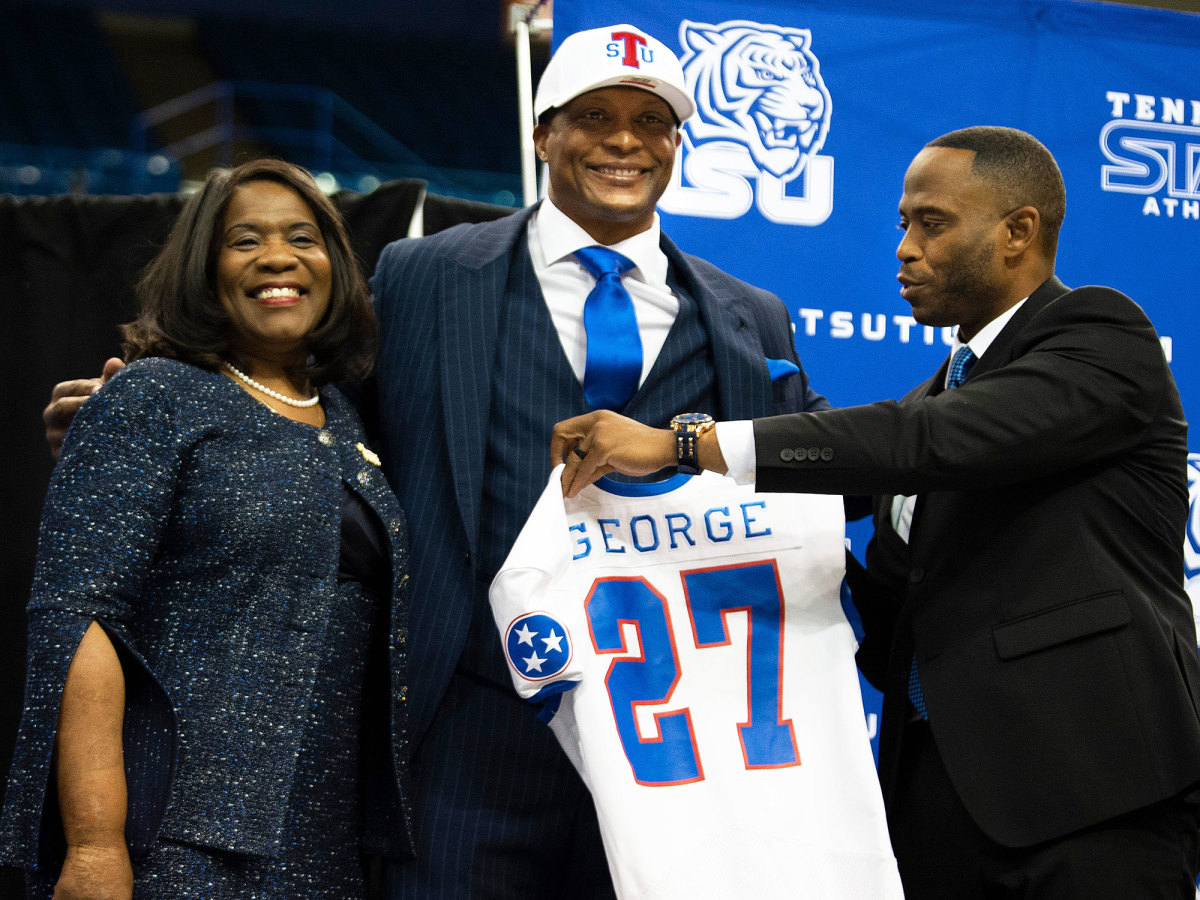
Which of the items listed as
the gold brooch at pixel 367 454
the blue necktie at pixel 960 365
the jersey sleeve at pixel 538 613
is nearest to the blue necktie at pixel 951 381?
the blue necktie at pixel 960 365

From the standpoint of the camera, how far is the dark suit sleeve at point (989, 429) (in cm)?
184

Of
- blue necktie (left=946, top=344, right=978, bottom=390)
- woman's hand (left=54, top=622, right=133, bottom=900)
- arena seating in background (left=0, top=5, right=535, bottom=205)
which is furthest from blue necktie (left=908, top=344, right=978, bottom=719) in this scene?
arena seating in background (left=0, top=5, right=535, bottom=205)

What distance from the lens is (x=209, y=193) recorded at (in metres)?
2.04

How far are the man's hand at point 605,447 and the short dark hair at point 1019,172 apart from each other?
2.49 feet

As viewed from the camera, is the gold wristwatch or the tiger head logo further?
the tiger head logo

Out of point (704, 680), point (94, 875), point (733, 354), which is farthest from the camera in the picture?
point (733, 354)

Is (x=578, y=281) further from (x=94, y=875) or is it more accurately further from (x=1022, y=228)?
(x=94, y=875)

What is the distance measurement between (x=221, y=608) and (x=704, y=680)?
744 millimetres

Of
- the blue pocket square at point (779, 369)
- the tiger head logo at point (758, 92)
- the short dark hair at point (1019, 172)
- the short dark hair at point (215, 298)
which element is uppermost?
the tiger head logo at point (758, 92)

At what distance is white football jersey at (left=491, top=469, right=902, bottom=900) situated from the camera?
183 centimetres

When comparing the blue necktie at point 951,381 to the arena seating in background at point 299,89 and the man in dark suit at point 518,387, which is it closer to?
the man in dark suit at point 518,387

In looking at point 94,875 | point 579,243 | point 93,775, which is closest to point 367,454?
point 579,243

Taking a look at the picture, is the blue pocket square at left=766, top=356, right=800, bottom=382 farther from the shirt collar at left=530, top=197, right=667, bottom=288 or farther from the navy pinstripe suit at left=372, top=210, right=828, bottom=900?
the shirt collar at left=530, top=197, right=667, bottom=288

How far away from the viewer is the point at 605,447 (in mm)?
1869
